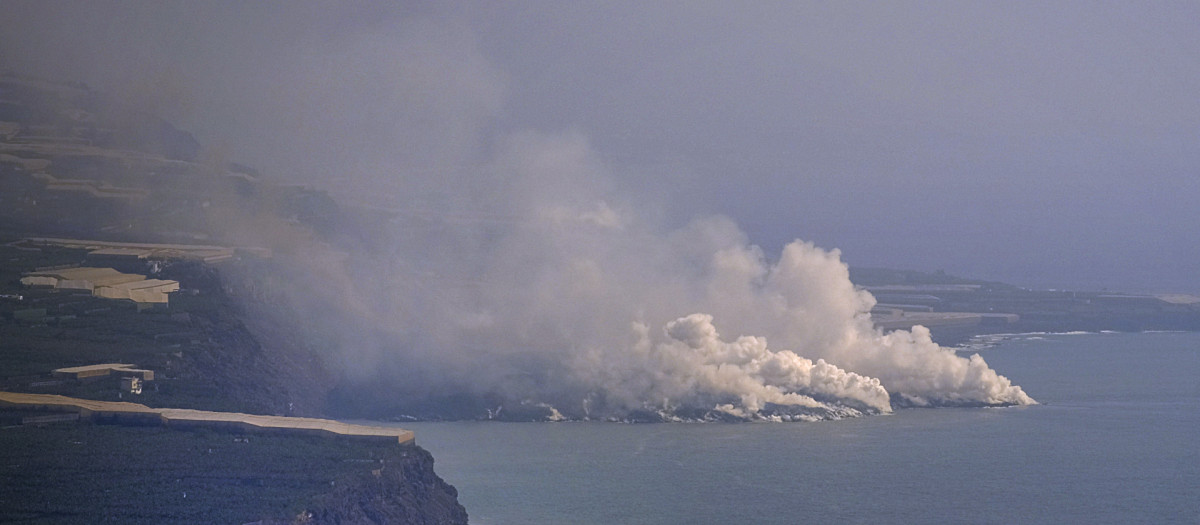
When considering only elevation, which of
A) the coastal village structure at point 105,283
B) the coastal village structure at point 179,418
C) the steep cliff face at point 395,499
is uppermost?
the coastal village structure at point 105,283

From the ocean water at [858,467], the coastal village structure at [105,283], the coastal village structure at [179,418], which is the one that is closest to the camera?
the coastal village structure at [179,418]

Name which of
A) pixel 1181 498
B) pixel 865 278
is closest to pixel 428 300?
pixel 1181 498

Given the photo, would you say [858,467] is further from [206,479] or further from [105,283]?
[105,283]

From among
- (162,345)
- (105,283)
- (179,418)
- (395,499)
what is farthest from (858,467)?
(105,283)

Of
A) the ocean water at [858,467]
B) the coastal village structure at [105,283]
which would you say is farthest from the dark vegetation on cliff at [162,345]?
the ocean water at [858,467]

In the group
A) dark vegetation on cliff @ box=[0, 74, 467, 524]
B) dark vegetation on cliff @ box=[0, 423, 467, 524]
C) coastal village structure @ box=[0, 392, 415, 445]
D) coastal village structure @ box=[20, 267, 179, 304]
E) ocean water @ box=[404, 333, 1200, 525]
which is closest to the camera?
dark vegetation on cliff @ box=[0, 423, 467, 524]

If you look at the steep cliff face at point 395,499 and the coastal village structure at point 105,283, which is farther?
the coastal village structure at point 105,283

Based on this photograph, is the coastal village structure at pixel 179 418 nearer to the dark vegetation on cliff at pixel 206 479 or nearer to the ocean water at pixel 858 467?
the dark vegetation on cliff at pixel 206 479

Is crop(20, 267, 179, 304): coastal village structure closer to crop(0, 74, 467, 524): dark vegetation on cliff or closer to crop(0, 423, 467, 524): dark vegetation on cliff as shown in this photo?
crop(0, 74, 467, 524): dark vegetation on cliff

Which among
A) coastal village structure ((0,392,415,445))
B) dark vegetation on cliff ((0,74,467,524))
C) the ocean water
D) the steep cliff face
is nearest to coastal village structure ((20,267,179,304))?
dark vegetation on cliff ((0,74,467,524))
